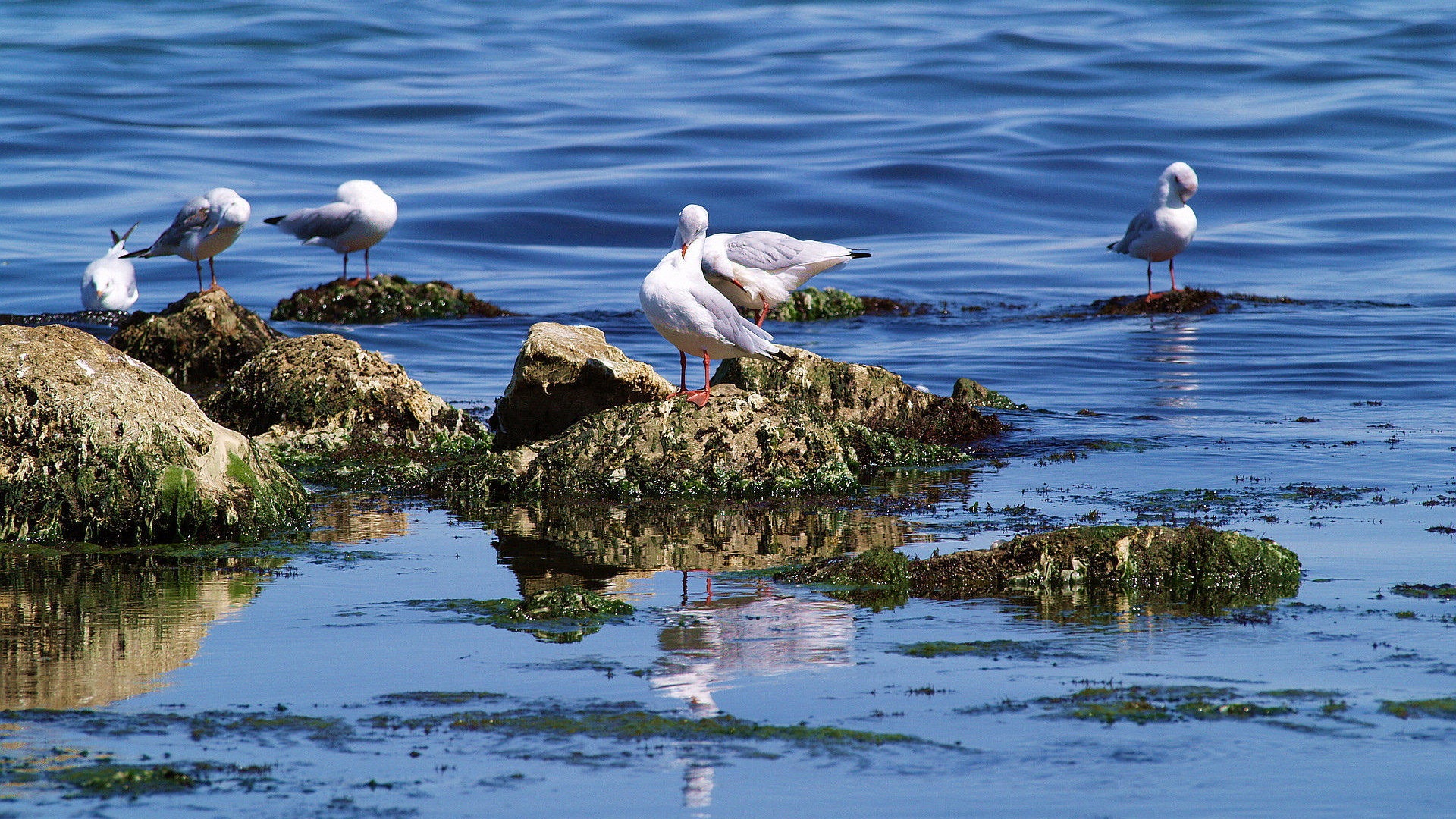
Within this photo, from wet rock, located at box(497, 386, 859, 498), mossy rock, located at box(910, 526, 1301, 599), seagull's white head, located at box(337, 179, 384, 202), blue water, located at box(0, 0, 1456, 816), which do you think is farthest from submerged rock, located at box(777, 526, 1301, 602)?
seagull's white head, located at box(337, 179, 384, 202)

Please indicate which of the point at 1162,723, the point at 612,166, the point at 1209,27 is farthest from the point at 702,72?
the point at 1162,723

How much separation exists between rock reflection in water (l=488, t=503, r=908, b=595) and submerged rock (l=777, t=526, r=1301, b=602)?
0.85 meters

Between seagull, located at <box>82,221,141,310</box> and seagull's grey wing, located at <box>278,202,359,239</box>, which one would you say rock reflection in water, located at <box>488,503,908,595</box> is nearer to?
seagull's grey wing, located at <box>278,202,359,239</box>

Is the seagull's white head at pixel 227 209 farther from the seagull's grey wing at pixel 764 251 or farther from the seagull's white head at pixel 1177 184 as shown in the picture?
the seagull's white head at pixel 1177 184

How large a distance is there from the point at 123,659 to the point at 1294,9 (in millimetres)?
53886

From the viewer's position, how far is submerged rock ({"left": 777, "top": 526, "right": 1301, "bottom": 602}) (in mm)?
5688

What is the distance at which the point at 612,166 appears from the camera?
2677cm

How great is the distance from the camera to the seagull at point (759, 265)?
1100 centimetres

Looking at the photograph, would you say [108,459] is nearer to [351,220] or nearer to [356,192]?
[351,220]

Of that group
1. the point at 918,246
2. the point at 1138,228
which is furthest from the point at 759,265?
the point at 918,246

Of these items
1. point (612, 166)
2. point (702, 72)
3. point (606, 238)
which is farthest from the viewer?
point (702, 72)

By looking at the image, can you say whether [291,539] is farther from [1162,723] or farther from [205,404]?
[1162,723]

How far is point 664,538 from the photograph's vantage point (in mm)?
6945

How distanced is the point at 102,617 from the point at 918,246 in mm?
17179
